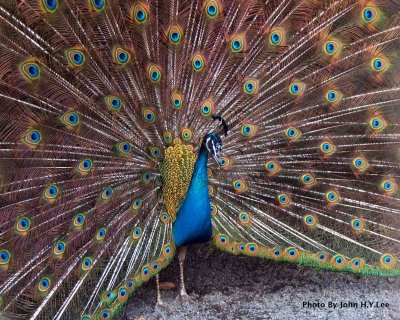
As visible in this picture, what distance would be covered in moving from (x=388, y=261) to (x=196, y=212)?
146 cm

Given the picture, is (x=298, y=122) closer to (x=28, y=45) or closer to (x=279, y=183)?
(x=279, y=183)

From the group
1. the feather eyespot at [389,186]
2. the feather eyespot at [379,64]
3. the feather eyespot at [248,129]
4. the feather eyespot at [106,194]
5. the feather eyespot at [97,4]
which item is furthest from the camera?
the feather eyespot at [389,186]

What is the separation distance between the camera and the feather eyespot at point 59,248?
10.3ft

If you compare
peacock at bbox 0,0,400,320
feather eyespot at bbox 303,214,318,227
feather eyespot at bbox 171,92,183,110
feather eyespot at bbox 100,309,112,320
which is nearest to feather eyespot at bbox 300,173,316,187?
peacock at bbox 0,0,400,320

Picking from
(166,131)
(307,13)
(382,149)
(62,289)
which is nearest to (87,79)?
(166,131)

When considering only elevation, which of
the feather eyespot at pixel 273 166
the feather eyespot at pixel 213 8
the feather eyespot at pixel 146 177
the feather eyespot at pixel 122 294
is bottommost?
the feather eyespot at pixel 122 294

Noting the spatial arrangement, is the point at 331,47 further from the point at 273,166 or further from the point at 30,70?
the point at 30,70

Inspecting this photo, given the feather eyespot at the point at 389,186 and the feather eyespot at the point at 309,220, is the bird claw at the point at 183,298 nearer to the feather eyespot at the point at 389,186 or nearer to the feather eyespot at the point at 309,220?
the feather eyespot at the point at 309,220

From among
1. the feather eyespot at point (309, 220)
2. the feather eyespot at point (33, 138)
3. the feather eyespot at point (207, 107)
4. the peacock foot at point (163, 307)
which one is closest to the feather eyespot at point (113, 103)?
the feather eyespot at point (33, 138)

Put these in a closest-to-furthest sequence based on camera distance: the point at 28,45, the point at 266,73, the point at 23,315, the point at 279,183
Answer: the point at 28,45
the point at 23,315
the point at 266,73
the point at 279,183

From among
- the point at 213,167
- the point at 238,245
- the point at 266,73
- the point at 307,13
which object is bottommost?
the point at 238,245

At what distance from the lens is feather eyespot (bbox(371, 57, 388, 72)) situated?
355cm

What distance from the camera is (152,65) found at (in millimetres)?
3314

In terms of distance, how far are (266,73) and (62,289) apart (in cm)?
193
